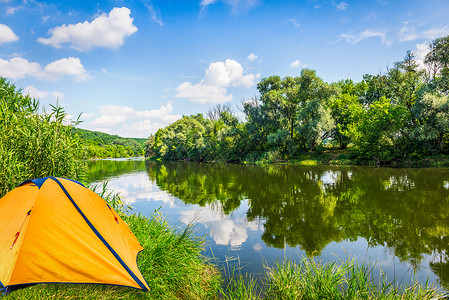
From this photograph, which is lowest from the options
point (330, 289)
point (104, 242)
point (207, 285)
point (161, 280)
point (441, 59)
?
point (207, 285)

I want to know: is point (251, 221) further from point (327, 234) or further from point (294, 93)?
point (294, 93)

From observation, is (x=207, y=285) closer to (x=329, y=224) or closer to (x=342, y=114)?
(x=329, y=224)

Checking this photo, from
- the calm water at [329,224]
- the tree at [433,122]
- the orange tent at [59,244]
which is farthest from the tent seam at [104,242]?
the tree at [433,122]

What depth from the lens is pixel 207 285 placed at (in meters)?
4.06

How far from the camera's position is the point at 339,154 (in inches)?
1325

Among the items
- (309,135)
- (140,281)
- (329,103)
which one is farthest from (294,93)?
(140,281)

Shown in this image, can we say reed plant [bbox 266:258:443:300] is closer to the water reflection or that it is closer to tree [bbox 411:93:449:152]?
the water reflection

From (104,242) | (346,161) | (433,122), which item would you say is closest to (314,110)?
(346,161)

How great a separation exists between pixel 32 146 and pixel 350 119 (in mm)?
36408

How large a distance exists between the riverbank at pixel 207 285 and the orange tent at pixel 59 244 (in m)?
0.19

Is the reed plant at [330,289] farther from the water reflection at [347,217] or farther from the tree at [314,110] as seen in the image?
the tree at [314,110]

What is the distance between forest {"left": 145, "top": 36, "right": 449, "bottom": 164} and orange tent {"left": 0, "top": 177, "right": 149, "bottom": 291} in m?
29.4

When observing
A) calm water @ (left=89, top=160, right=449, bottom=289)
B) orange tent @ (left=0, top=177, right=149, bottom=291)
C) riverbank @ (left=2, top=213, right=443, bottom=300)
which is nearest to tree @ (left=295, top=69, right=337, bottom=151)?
calm water @ (left=89, top=160, right=449, bottom=289)

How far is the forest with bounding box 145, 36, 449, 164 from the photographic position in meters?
24.6
